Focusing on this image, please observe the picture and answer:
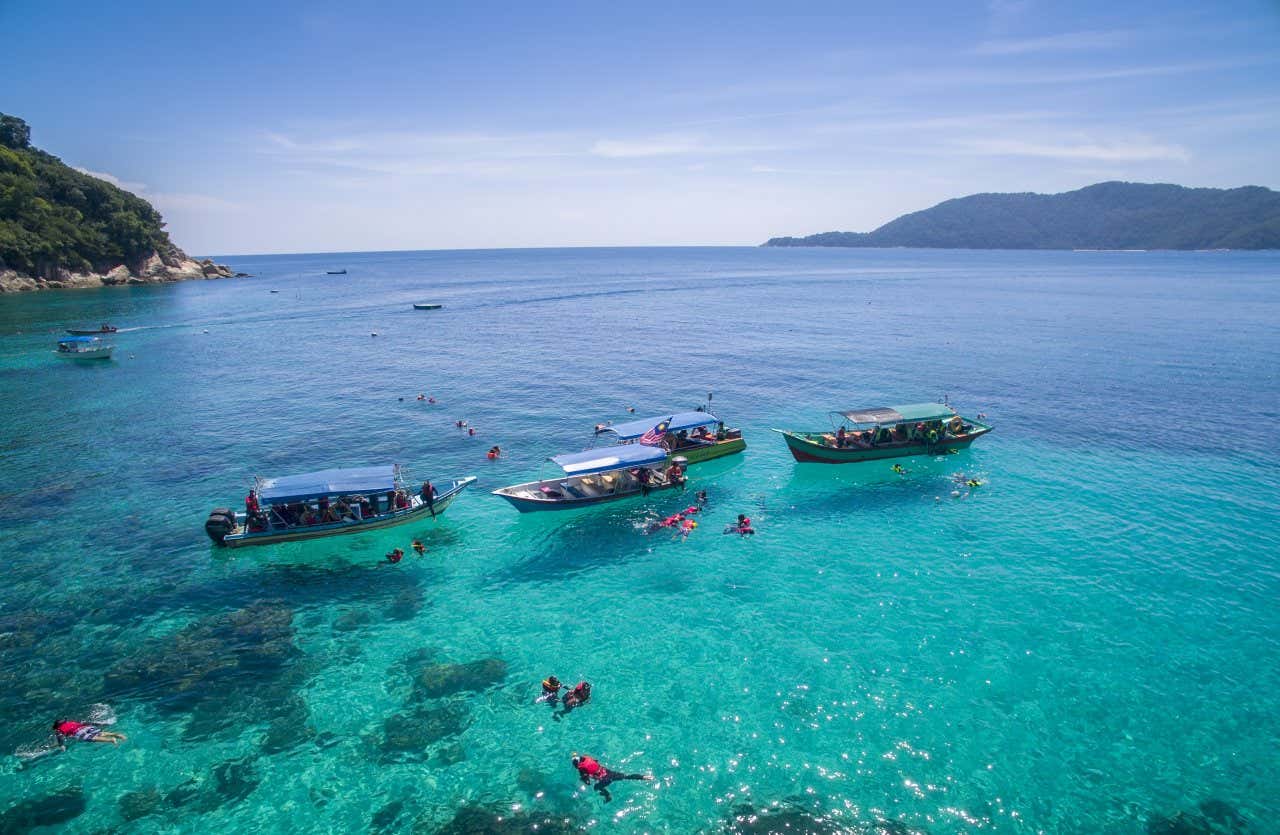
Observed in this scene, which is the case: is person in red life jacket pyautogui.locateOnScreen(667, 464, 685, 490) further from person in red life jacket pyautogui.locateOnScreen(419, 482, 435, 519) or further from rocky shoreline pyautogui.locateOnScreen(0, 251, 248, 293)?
rocky shoreline pyautogui.locateOnScreen(0, 251, 248, 293)

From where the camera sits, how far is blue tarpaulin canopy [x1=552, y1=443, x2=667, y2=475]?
35.6 metres

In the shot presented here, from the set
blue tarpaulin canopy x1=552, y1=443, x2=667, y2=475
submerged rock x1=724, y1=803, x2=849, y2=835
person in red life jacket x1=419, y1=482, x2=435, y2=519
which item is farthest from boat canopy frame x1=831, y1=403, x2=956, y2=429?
submerged rock x1=724, y1=803, x2=849, y2=835

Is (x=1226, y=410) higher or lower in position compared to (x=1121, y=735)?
higher

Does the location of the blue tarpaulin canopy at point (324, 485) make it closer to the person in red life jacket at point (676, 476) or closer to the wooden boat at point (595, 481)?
the wooden boat at point (595, 481)

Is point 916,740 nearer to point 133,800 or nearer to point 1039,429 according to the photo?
point 133,800

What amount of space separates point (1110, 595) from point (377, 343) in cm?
9188

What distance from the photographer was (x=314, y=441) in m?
48.6

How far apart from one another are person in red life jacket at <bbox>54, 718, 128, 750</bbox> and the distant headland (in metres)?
148

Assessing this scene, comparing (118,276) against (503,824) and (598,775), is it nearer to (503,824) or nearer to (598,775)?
(503,824)

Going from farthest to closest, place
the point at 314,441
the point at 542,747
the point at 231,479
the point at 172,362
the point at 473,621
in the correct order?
the point at 172,362 → the point at 314,441 → the point at 231,479 → the point at 473,621 → the point at 542,747

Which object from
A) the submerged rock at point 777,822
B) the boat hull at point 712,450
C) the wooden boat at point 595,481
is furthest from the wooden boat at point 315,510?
the submerged rock at point 777,822

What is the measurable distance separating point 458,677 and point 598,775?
7228mm

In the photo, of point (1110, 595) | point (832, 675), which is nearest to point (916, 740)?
point (832, 675)

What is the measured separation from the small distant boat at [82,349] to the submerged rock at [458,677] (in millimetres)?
80526
